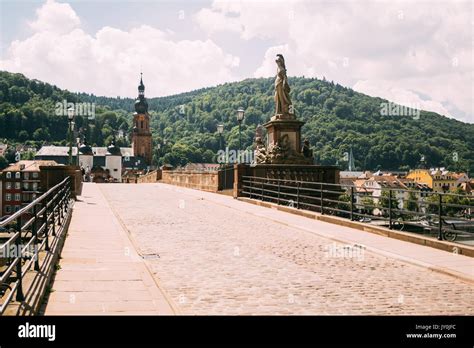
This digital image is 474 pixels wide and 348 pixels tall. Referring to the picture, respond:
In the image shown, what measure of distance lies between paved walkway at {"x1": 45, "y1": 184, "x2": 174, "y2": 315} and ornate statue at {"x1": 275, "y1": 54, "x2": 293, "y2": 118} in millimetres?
16694

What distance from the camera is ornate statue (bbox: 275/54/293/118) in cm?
2825

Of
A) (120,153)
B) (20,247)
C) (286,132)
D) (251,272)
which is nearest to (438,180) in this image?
(286,132)

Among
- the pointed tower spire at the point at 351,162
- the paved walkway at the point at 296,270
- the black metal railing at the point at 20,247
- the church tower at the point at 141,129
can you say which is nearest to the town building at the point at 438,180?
the pointed tower spire at the point at 351,162

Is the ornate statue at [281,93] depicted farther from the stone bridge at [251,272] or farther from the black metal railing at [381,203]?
the stone bridge at [251,272]

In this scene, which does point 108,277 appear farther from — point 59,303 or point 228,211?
point 228,211

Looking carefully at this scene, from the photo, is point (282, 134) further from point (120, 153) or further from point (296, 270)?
point (120, 153)

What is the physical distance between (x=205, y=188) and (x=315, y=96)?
142 meters

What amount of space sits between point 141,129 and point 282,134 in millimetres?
143104

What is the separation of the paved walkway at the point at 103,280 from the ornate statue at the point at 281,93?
1669 cm

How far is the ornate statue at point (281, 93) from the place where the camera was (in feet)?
92.7

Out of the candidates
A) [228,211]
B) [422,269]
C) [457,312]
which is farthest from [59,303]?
[228,211]

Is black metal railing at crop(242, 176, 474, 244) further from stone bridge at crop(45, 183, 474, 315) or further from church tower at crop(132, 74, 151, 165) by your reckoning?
church tower at crop(132, 74, 151, 165)

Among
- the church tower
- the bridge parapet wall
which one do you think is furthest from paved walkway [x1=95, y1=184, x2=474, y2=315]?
the church tower

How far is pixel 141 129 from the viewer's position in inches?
6570
